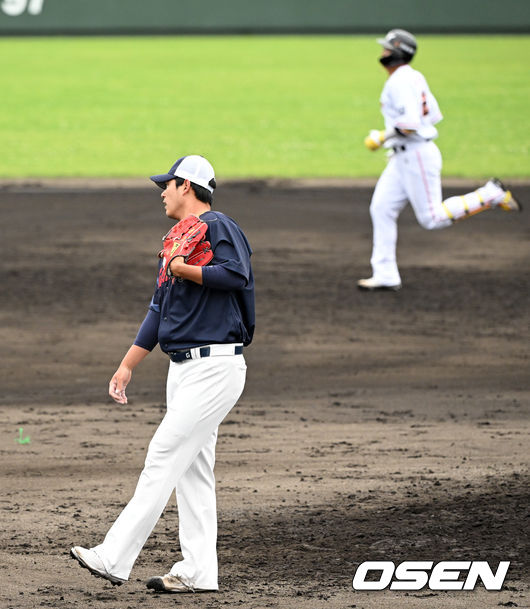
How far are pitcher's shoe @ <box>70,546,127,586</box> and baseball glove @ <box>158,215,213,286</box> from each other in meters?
1.23

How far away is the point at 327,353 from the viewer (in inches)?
441

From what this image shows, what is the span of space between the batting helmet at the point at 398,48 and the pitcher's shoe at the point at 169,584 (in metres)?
8.15

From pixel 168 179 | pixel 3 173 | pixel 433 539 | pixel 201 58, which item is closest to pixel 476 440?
pixel 433 539

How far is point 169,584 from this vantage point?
589cm

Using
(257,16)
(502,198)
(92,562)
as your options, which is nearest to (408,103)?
(502,198)

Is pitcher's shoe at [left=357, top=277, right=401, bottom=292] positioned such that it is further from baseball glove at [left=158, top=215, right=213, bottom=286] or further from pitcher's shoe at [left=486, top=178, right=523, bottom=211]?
baseball glove at [left=158, top=215, right=213, bottom=286]

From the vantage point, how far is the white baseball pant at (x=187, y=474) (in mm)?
5645

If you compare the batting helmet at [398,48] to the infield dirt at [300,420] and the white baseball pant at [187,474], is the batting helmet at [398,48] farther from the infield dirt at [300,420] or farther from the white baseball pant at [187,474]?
the white baseball pant at [187,474]

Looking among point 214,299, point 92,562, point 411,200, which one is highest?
point 214,299

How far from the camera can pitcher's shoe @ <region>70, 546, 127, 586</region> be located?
561 cm

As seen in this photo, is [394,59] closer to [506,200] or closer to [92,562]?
[506,200]

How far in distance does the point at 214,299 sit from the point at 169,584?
4.23 ft

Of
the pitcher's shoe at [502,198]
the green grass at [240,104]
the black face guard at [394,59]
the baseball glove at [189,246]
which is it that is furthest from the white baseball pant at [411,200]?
the green grass at [240,104]

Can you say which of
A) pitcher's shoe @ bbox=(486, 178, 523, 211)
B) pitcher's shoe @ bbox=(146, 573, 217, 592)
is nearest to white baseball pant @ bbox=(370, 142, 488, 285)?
pitcher's shoe @ bbox=(486, 178, 523, 211)
